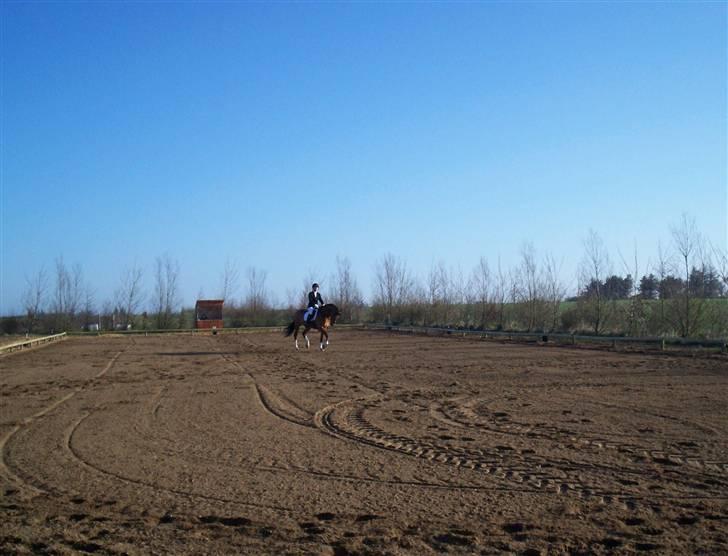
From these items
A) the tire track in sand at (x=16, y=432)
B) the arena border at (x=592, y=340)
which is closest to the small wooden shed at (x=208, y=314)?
the arena border at (x=592, y=340)

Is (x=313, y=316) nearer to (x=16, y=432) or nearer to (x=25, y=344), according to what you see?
(x=25, y=344)

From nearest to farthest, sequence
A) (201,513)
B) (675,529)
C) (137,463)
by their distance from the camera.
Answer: (675,529)
(201,513)
(137,463)

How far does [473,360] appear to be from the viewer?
20.6 meters

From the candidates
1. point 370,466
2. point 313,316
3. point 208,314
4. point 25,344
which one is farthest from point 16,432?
point 208,314

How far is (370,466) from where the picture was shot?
24.6 ft

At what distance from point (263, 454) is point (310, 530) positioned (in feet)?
9.40

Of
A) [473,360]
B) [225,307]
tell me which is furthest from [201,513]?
[225,307]

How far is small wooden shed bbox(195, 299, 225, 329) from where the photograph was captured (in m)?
51.9

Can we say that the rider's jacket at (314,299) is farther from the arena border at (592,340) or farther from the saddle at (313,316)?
the arena border at (592,340)

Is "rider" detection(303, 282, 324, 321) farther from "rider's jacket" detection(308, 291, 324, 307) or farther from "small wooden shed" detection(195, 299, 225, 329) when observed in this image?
"small wooden shed" detection(195, 299, 225, 329)

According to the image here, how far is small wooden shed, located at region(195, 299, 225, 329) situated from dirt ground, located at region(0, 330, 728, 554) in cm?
3676

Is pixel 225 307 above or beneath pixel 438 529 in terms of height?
above

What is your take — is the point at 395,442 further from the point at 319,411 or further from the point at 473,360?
the point at 473,360

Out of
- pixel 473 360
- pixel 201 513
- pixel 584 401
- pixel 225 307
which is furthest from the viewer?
pixel 225 307
